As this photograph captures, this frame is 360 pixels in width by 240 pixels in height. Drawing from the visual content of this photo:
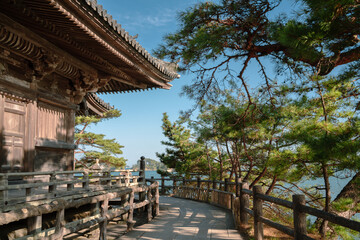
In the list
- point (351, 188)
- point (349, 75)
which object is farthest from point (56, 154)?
point (351, 188)

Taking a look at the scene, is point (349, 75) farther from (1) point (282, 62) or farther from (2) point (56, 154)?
(2) point (56, 154)

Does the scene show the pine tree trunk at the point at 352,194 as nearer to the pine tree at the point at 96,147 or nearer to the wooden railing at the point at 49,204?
the wooden railing at the point at 49,204

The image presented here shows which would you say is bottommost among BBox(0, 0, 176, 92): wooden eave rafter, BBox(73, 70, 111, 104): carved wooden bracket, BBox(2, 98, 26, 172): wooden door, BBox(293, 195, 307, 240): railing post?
BBox(293, 195, 307, 240): railing post

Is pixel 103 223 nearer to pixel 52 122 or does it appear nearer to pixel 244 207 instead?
pixel 244 207

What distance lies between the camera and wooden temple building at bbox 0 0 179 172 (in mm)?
5066

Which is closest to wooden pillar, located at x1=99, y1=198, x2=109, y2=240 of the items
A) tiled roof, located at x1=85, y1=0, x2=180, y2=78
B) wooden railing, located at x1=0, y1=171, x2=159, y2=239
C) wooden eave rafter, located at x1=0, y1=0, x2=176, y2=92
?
wooden railing, located at x1=0, y1=171, x2=159, y2=239

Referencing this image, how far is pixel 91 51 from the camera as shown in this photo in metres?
6.79

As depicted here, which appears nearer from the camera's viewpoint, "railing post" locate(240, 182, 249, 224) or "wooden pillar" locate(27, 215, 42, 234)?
"wooden pillar" locate(27, 215, 42, 234)

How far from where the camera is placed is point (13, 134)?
242 inches

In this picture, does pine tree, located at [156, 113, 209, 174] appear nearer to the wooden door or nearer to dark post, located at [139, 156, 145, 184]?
dark post, located at [139, 156, 145, 184]

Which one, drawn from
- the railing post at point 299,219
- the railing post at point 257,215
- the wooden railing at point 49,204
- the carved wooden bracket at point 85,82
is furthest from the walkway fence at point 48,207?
the railing post at point 299,219

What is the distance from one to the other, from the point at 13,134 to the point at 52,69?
5.74ft

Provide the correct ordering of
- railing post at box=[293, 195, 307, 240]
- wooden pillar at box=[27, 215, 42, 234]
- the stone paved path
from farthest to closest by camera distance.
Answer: the stone paved path < wooden pillar at box=[27, 215, 42, 234] < railing post at box=[293, 195, 307, 240]

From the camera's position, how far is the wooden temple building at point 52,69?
5.07 metres
